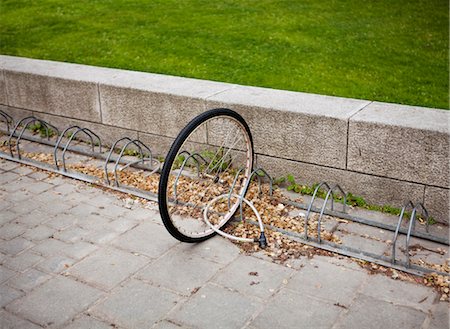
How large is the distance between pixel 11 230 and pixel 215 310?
7.19 ft

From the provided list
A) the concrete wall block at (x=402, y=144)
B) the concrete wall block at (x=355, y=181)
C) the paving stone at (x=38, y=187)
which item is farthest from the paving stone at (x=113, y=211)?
the concrete wall block at (x=402, y=144)

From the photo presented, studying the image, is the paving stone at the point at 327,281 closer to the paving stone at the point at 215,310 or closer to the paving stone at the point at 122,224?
the paving stone at the point at 215,310

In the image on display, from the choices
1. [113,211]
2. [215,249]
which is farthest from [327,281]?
[113,211]

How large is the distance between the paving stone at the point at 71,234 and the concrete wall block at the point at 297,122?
176 centimetres

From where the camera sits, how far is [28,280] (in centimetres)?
444

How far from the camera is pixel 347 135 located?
17.2 ft

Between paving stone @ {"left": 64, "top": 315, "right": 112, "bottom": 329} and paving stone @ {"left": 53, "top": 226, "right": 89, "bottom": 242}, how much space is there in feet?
3.77

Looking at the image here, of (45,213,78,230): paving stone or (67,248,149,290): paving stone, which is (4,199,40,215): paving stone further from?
(67,248,149,290): paving stone

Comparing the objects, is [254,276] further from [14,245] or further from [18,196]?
[18,196]

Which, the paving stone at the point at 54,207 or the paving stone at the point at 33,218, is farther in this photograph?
the paving stone at the point at 54,207

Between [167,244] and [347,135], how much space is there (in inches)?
72.2

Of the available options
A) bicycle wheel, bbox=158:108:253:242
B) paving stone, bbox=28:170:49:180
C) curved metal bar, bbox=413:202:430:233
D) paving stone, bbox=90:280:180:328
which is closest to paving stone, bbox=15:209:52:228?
paving stone, bbox=28:170:49:180

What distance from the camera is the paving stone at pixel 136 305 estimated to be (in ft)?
12.9

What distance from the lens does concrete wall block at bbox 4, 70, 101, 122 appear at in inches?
269
